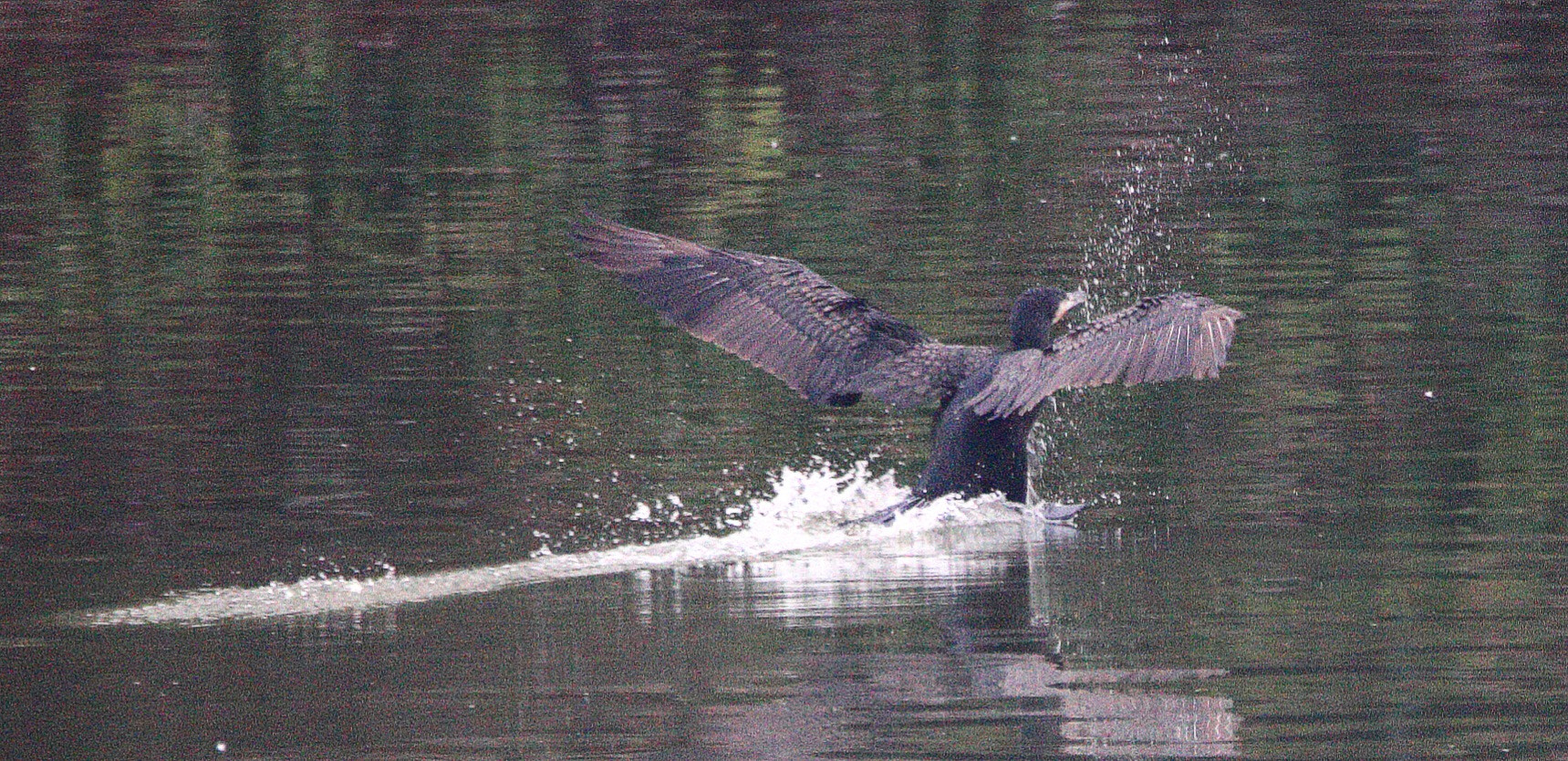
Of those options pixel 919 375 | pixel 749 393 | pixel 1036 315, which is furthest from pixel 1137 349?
pixel 749 393

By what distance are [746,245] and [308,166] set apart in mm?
3961

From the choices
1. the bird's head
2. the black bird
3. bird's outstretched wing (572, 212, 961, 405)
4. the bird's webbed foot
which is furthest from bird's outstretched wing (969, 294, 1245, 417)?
bird's outstretched wing (572, 212, 961, 405)

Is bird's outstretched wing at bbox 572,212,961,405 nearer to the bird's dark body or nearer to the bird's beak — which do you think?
the bird's dark body

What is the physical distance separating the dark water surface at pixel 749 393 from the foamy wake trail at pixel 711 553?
0.03 metres

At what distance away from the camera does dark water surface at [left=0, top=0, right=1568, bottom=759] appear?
6348 millimetres

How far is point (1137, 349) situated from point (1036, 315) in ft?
2.99

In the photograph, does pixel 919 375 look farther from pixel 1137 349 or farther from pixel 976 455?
pixel 1137 349

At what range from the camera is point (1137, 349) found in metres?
8.15

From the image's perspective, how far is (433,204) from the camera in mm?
15102

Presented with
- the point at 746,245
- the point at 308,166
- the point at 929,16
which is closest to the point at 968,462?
the point at 746,245

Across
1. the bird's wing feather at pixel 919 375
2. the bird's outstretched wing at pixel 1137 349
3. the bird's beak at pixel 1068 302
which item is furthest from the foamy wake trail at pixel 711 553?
the bird's beak at pixel 1068 302

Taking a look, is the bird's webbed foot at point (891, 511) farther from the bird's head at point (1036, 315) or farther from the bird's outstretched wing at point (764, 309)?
the bird's head at point (1036, 315)

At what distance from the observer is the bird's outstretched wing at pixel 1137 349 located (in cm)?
806

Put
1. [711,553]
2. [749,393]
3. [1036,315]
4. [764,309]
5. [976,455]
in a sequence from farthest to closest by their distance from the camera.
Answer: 1. [749,393]
2. [764,309]
3. [1036,315]
4. [976,455]
5. [711,553]
